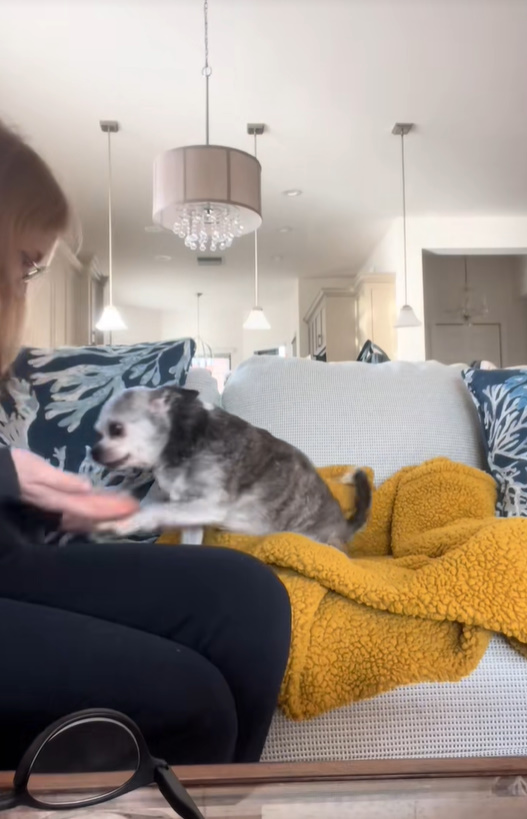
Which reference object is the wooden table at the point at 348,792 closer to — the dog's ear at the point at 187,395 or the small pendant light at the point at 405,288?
the dog's ear at the point at 187,395

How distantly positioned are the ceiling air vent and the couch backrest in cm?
490

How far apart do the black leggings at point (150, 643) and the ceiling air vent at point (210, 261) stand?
5.64 m

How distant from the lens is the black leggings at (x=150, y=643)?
0.59m

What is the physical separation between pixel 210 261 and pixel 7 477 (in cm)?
585

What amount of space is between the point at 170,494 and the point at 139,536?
126 mm

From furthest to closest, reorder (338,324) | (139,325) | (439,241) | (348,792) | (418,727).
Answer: (139,325) → (338,324) → (439,241) → (418,727) → (348,792)

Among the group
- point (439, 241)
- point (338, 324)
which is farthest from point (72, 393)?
point (338, 324)

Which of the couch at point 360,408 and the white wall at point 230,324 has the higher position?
the white wall at point 230,324

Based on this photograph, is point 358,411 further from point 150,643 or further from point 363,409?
point 150,643

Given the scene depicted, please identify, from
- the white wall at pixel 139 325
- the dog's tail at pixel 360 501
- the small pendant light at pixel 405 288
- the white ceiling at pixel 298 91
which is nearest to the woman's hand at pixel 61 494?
the dog's tail at pixel 360 501

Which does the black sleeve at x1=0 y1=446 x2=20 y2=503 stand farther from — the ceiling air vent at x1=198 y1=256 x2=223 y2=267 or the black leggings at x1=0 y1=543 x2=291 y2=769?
the ceiling air vent at x1=198 y1=256 x2=223 y2=267

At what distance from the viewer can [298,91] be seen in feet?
10.6

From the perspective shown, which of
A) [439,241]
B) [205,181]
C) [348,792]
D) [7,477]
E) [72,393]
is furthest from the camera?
[439,241]

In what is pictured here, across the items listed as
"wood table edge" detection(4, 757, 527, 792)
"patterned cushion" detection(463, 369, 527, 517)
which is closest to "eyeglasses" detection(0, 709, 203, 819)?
"wood table edge" detection(4, 757, 527, 792)
